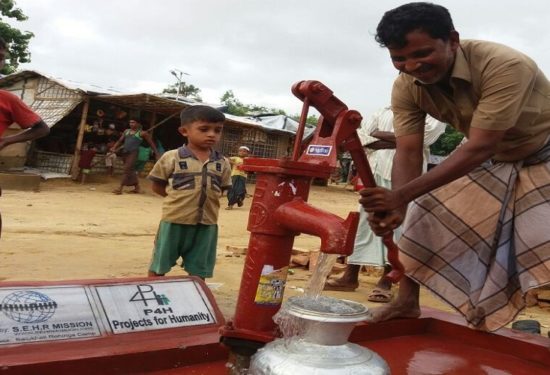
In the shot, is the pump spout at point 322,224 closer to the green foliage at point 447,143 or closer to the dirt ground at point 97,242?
the dirt ground at point 97,242

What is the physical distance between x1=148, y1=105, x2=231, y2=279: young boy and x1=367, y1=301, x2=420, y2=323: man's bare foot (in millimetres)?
1279

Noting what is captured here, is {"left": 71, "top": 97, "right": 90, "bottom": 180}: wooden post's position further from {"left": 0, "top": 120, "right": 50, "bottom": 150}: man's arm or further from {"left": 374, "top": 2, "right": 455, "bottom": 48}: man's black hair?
{"left": 374, "top": 2, "right": 455, "bottom": 48}: man's black hair

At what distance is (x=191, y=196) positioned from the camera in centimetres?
315

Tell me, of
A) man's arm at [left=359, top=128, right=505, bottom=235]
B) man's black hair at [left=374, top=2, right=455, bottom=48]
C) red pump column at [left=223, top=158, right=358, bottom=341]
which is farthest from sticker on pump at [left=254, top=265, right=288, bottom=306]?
man's black hair at [left=374, top=2, right=455, bottom=48]

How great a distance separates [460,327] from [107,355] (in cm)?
147

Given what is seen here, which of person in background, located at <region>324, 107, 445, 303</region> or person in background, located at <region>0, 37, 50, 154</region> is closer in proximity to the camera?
person in background, located at <region>0, 37, 50, 154</region>

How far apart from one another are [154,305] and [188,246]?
4.76ft

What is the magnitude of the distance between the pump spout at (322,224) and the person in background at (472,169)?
58 centimetres

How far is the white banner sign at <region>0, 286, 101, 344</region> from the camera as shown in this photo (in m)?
1.51

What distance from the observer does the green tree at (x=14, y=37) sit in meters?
16.0

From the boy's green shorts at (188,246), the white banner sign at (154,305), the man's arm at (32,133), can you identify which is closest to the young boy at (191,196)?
the boy's green shorts at (188,246)

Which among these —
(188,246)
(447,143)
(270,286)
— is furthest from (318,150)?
(447,143)

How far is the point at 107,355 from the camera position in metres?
1.48

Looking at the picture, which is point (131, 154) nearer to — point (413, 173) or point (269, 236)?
point (413, 173)
